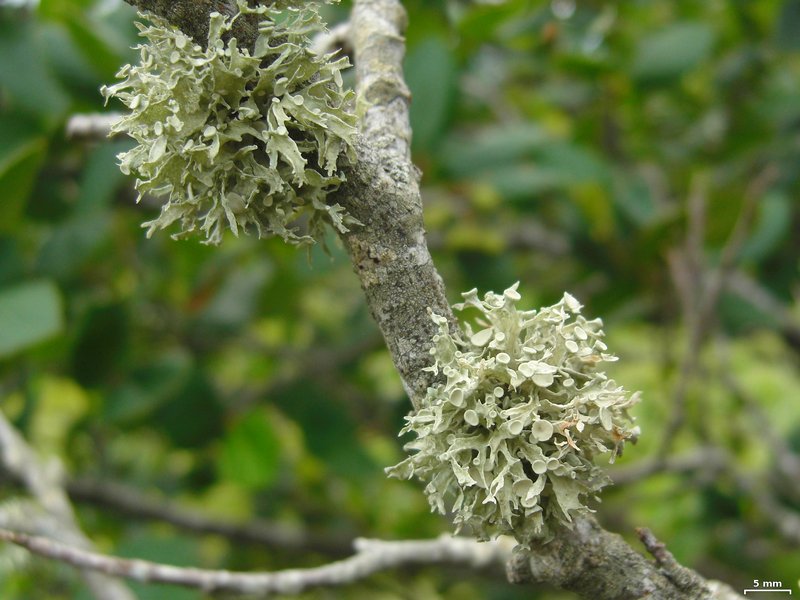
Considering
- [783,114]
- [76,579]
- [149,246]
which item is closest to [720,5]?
[783,114]

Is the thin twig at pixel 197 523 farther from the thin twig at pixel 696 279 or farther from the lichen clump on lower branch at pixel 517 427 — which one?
the lichen clump on lower branch at pixel 517 427

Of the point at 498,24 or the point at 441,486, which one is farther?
the point at 498,24

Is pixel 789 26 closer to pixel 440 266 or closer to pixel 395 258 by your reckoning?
pixel 440 266

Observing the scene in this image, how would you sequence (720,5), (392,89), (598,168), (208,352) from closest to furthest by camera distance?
1. (392,89)
2. (598,168)
3. (208,352)
4. (720,5)

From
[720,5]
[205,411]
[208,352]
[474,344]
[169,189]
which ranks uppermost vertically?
[720,5]

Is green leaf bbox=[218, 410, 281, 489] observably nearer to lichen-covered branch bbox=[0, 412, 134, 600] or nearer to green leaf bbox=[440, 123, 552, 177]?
lichen-covered branch bbox=[0, 412, 134, 600]

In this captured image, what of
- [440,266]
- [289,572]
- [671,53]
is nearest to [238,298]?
[440,266]

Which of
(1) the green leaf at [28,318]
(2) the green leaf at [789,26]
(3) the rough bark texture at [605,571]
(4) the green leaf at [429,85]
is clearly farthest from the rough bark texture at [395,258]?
(2) the green leaf at [789,26]

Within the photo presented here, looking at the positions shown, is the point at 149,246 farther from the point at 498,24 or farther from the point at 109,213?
the point at 498,24

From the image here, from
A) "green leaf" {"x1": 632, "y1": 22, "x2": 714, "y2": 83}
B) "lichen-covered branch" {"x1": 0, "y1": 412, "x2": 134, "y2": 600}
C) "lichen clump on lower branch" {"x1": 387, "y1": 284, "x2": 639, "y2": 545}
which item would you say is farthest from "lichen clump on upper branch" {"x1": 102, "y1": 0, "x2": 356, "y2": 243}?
"green leaf" {"x1": 632, "y1": 22, "x2": 714, "y2": 83}
